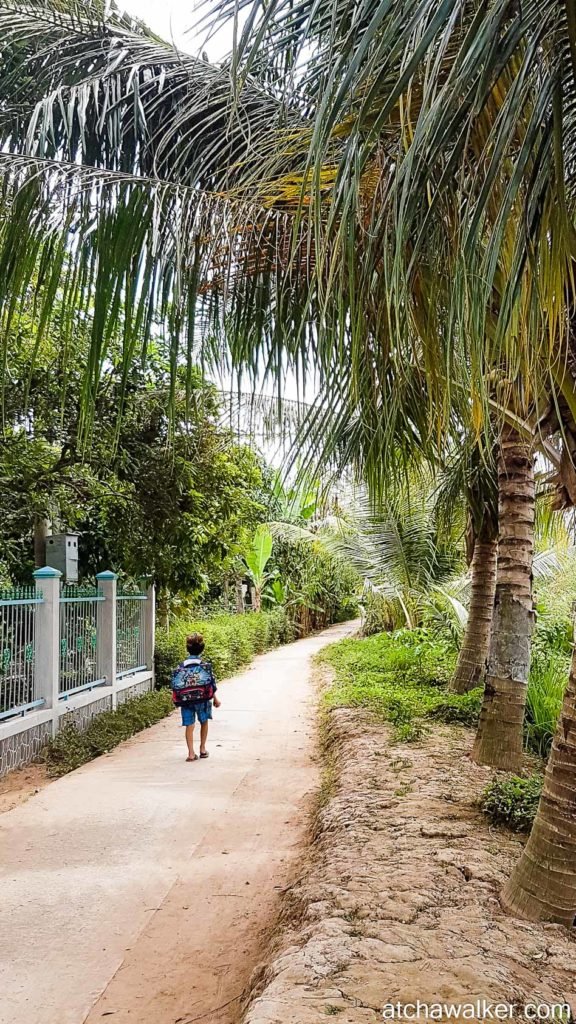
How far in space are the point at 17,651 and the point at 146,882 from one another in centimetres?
320

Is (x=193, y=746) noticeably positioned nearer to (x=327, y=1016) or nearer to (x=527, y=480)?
(x=527, y=480)

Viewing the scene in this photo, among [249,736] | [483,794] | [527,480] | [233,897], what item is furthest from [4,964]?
[249,736]

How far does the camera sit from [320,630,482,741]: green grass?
22.5 ft

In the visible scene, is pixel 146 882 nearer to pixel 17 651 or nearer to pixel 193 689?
pixel 193 689

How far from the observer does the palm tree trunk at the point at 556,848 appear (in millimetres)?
2744

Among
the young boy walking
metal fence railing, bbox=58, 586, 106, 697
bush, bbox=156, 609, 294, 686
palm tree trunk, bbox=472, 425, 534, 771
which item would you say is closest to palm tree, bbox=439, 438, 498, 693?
palm tree trunk, bbox=472, 425, 534, 771

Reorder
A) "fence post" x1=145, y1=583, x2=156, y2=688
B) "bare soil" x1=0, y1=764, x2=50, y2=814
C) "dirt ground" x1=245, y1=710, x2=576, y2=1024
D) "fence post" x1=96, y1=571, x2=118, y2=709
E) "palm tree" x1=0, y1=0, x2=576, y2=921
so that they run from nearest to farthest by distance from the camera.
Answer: "palm tree" x1=0, y1=0, x2=576, y2=921
"dirt ground" x1=245, y1=710, x2=576, y2=1024
"bare soil" x1=0, y1=764, x2=50, y2=814
"fence post" x1=96, y1=571, x2=118, y2=709
"fence post" x1=145, y1=583, x2=156, y2=688

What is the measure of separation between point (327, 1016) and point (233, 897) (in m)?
1.86

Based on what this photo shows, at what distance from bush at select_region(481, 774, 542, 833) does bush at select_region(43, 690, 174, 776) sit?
4.06 metres

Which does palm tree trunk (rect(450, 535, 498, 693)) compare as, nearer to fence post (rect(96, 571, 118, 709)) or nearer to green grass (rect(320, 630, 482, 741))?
green grass (rect(320, 630, 482, 741))

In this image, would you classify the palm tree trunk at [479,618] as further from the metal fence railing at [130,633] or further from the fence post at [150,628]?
the fence post at [150,628]

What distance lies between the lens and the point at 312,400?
3512 millimetres

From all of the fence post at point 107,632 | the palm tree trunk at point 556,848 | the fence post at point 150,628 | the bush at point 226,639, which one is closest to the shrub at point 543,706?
the palm tree trunk at point 556,848

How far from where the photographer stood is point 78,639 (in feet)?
26.5
